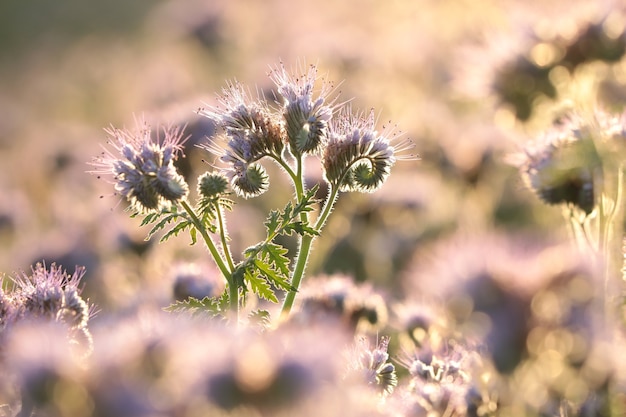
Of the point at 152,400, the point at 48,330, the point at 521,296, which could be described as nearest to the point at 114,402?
the point at 152,400

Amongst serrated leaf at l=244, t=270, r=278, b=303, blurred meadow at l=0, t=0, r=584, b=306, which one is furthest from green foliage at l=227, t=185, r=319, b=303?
blurred meadow at l=0, t=0, r=584, b=306

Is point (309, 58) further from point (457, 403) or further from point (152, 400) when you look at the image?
point (152, 400)

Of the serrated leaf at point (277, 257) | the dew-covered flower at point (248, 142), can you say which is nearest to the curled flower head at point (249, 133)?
the dew-covered flower at point (248, 142)

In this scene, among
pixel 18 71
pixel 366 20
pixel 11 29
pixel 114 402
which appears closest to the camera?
pixel 114 402

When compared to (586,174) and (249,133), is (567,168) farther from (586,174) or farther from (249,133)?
(249,133)

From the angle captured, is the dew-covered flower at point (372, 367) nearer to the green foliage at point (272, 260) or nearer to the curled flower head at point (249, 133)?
the green foliage at point (272, 260)

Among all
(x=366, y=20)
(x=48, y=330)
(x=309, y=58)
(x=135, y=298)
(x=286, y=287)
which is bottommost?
(x=48, y=330)
